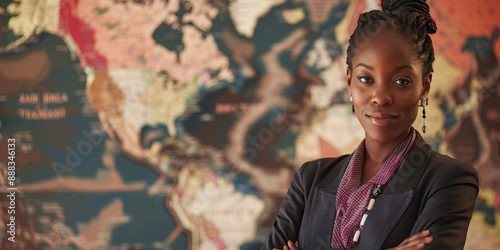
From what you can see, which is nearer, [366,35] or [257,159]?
[366,35]

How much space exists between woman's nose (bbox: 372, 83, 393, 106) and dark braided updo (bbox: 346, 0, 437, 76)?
13cm

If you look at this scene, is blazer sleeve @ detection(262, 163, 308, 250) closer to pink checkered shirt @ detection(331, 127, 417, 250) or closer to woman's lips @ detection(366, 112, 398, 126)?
pink checkered shirt @ detection(331, 127, 417, 250)

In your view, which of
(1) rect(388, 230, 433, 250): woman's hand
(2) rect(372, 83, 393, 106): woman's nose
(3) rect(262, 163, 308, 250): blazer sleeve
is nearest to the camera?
(1) rect(388, 230, 433, 250): woman's hand

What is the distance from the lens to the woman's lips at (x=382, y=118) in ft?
4.32

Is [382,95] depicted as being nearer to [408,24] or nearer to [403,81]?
[403,81]

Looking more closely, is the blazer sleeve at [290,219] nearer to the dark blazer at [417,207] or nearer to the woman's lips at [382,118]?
the dark blazer at [417,207]

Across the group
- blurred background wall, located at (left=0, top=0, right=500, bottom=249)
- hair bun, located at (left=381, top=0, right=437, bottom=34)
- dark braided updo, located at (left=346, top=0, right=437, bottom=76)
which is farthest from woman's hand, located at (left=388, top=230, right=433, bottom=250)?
blurred background wall, located at (left=0, top=0, right=500, bottom=249)

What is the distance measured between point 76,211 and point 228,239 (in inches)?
36.2

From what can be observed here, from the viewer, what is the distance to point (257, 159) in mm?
3094

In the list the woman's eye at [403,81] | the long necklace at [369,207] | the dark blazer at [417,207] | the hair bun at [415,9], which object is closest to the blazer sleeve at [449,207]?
the dark blazer at [417,207]

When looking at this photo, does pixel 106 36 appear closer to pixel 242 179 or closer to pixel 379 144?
pixel 242 179

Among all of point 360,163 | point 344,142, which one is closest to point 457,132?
point 344,142

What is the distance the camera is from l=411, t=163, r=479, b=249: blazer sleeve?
122 centimetres

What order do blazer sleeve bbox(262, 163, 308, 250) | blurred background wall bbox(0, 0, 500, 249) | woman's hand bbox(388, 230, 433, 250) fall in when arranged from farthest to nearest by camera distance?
1. blurred background wall bbox(0, 0, 500, 249)
2. blazer sleeve bbox(262, 163, 308, 250)
3. woman's hand bbox(388, 230, 433, 250)
